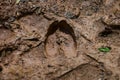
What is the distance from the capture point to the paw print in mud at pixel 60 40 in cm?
335

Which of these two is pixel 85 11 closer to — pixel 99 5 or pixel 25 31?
pixel 99 5

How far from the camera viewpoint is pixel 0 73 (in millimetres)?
3316

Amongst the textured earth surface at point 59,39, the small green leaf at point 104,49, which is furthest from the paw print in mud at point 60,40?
the small green leaf at point 104,49

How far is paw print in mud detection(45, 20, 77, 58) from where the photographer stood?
3.35 meters

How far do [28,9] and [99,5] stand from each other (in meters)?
0.89

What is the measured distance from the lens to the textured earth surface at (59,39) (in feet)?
10.7

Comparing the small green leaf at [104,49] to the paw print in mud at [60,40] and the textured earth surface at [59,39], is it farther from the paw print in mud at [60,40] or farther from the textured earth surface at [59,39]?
the paw print in mud at [60,40]

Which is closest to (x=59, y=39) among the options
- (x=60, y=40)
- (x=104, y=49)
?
(x=60, y=40)

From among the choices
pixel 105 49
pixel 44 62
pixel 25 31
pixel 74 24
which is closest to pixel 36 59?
pixel 44 62

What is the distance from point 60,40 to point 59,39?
2 cm

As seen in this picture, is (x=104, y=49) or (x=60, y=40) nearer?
(x=104, y=49)

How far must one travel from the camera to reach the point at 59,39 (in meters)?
3.40

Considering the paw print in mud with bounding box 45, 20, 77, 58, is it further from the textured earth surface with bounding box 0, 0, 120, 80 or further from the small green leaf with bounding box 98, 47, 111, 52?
the small green leaf with bounding box 98, 47, 111, 52

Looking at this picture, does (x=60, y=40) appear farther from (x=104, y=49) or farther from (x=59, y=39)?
(x=104, y=49)
